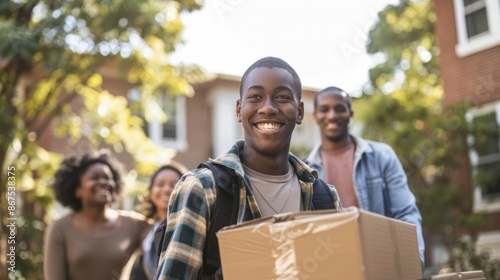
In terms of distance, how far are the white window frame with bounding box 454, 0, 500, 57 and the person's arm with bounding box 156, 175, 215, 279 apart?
1064 centimetres

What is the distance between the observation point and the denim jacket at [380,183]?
14.1 ft

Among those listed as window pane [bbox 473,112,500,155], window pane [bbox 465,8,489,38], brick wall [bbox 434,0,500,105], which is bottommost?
window pane [bbox 473,112,500,155]

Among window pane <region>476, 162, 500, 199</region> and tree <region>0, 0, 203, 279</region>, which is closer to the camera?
tree <region>0, 0, 203, 279</region>

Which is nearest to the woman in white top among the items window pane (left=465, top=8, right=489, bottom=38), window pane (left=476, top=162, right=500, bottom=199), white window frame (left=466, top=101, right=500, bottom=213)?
window pane (left=476, top=162, right=500, bottom=199)

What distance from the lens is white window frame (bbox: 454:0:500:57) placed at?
466 inches

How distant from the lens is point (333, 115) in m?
4.62

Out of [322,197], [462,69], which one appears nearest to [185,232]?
[322,197]

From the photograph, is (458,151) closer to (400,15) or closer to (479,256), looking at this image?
(479,256)

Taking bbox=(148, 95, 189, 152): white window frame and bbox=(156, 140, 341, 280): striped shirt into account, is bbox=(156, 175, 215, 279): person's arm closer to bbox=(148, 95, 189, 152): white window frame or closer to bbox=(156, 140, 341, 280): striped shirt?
bbox=(156, 140, 341, 280): striped shirt

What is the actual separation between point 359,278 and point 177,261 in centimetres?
61

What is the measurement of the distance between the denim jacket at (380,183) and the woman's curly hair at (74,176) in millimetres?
1872

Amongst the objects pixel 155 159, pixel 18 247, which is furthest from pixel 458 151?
pixel 18 247

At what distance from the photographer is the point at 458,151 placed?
11289 millimetres

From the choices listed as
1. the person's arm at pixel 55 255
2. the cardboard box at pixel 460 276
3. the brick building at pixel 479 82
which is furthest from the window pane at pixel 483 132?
the cardboard box at pixel 460 276
